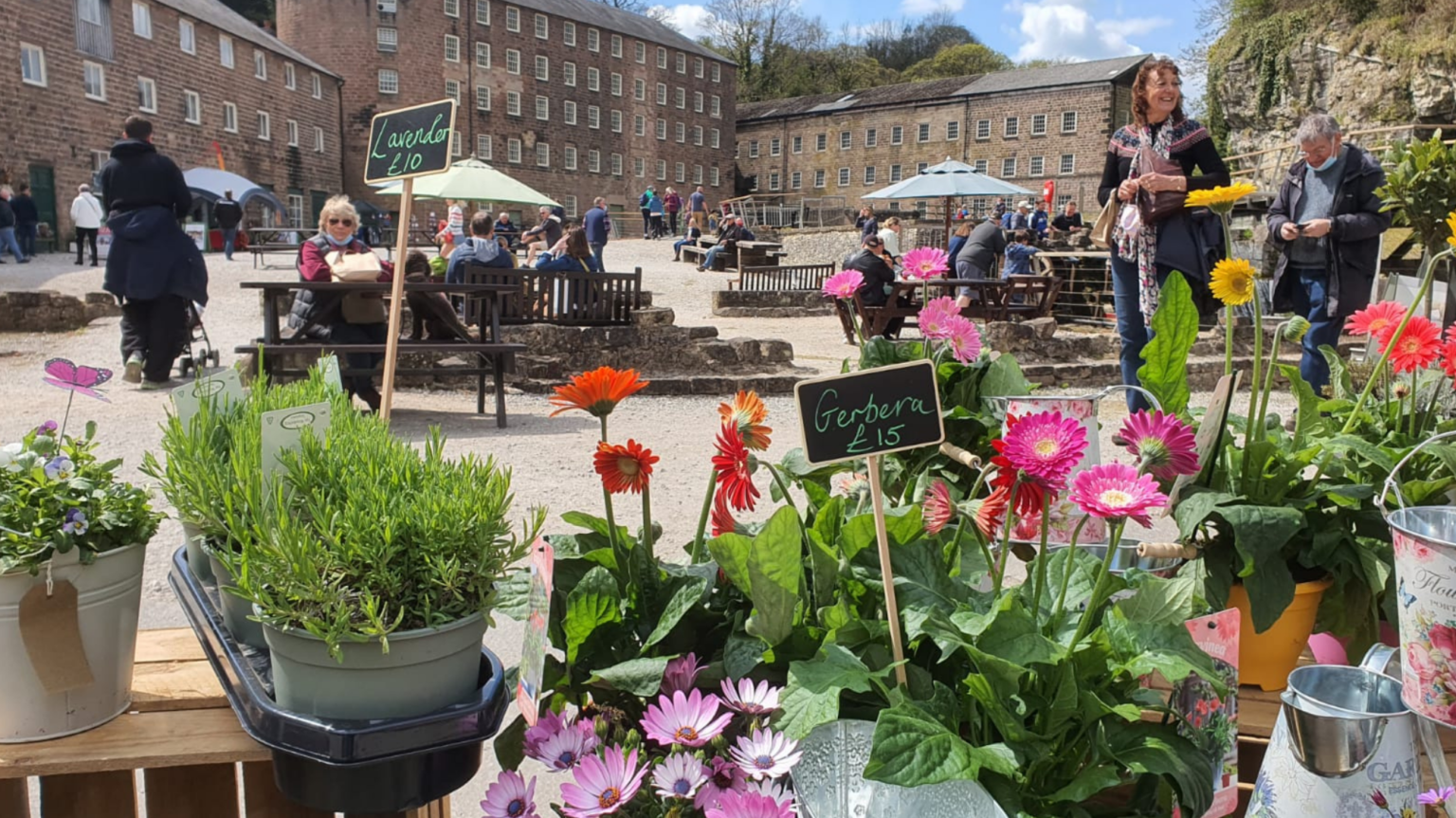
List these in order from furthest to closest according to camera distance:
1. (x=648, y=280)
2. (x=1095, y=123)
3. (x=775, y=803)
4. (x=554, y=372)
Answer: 1. (x=1095, y=123)
2. (x=648, y=280)
3. (x=554, y=372)
4. (x=775, y=803)

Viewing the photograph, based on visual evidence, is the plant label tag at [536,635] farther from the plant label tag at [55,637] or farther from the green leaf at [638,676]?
the plant label tag at [55,637]

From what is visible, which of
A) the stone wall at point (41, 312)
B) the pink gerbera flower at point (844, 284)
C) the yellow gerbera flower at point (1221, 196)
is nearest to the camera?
the yellow gerbera flower at point (1221, 196)

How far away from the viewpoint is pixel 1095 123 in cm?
4878

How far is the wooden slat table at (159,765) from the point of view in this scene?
1.25 metres

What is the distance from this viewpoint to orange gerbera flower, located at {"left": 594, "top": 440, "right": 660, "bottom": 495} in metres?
1.28

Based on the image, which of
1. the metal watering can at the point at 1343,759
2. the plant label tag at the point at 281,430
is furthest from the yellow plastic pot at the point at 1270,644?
the plant label tag at the point at 281,430

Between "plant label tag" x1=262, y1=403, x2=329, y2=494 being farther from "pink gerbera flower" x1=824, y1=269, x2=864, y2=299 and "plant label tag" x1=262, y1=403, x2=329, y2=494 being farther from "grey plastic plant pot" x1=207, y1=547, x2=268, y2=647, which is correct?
"pink gerbera flower" x1=824, y1=269, x2=864, y2=299

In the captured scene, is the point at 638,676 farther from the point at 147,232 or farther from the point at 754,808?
the point at 147,232

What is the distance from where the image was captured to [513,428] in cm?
635

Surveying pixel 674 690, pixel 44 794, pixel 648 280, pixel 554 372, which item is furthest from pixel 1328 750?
pixel 648 280

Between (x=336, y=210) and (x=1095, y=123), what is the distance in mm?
47760

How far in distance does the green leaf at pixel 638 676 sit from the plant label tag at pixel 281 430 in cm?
50

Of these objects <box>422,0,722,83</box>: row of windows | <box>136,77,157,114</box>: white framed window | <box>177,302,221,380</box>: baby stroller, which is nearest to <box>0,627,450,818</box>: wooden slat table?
<box>177,302,221,380</box>: baby stroller

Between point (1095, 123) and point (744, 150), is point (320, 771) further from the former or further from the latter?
point (744, 150)
